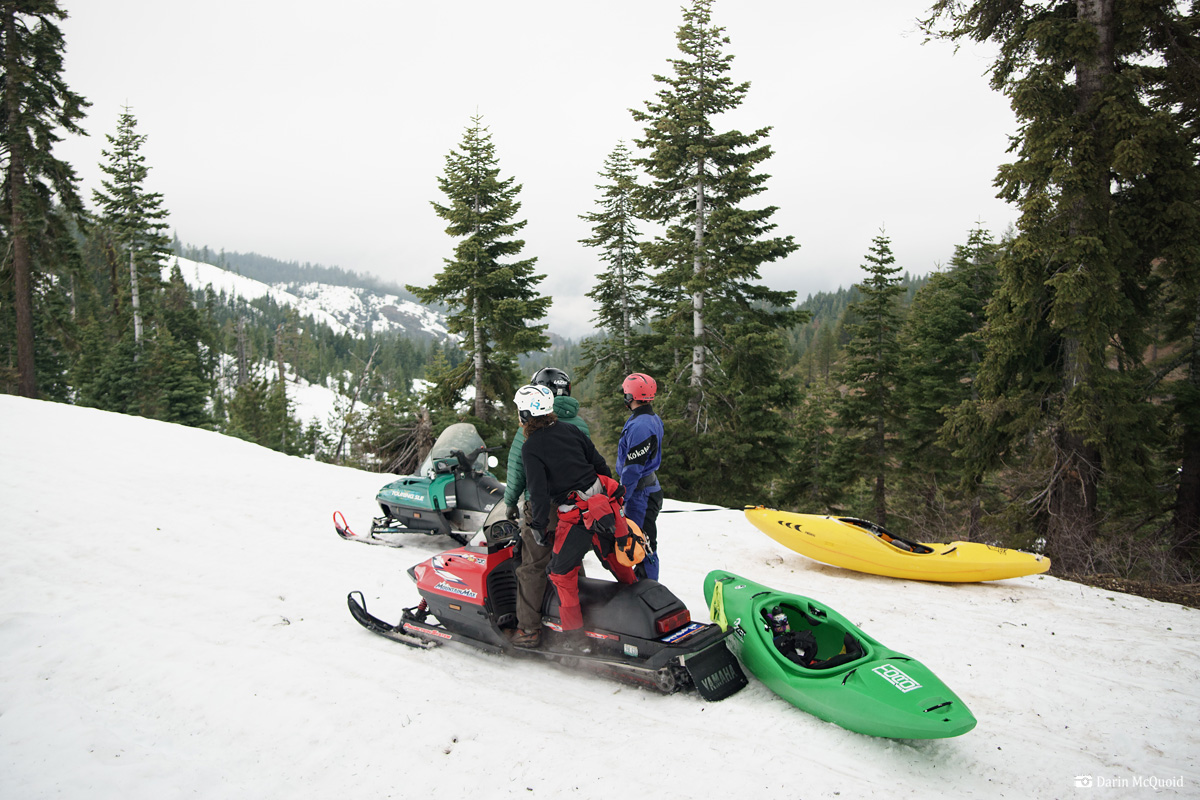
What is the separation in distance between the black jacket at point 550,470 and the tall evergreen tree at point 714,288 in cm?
1222

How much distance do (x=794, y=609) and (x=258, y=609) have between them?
4.71m

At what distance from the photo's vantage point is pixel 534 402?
4.24 m

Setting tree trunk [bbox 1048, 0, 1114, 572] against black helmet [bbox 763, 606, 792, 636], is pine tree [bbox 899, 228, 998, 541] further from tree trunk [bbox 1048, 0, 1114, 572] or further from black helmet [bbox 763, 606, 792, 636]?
black helmet [bbox 763, 606, 792, 636]

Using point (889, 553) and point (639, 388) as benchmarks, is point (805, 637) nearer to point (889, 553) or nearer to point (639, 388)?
point (639, 388)

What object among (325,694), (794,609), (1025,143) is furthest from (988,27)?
(325,694)

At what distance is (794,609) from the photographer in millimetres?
4332

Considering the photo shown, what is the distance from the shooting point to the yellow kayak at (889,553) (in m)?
6.27

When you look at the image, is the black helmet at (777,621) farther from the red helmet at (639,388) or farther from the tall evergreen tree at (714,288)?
the tall evergreen tree at (714,288)

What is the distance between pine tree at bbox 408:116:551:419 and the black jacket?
14125 mm

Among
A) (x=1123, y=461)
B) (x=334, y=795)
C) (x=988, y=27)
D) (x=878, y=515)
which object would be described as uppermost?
(x=988, y=27)

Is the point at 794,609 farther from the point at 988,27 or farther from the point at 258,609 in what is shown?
the point at 988,27

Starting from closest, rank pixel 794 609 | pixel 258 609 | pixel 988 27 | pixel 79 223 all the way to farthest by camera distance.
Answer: pixel 794 609
pixel 258 609
pixel 988 27
pixel 79 223

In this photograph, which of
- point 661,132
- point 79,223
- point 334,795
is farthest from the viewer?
point 79,223

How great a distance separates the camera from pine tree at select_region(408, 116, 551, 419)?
1838cm
